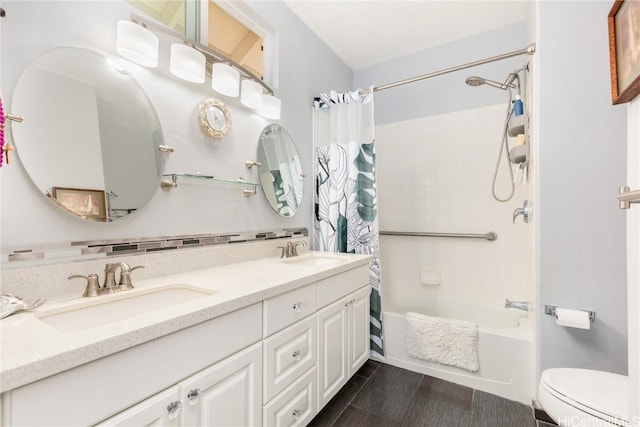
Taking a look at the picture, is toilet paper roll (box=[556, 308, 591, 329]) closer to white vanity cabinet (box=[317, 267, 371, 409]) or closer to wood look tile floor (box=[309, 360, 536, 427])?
wood look tile floor (box=[309, 360, 536, 427])

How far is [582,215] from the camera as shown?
1.47 meters

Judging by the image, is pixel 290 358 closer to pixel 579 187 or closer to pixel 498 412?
pixel 498 412

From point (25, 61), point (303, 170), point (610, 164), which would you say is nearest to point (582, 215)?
point (610, 164)

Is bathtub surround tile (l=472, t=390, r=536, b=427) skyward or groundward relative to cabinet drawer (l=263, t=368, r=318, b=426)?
groundward

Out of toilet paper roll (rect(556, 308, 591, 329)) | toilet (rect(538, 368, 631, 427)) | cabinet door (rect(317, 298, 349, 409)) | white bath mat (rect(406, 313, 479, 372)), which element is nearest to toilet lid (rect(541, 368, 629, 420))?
toilet (rect(538, 368, 631, 427))

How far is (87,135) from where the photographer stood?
3.59 ft

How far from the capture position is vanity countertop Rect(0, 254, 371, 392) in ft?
1.82

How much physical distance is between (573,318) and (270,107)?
2.05m

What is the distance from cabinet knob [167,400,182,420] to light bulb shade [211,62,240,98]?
1407mm

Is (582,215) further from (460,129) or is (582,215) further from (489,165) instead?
(460,129)

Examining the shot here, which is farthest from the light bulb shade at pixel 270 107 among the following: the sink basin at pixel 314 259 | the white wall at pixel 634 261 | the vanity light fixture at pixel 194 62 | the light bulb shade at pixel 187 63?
the white wall at pixel 634 261

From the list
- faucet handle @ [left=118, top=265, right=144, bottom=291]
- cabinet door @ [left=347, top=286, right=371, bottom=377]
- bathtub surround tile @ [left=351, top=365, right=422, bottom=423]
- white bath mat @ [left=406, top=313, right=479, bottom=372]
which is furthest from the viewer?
white bath mat @ [left=406, top=313, right=479, bottom=372]

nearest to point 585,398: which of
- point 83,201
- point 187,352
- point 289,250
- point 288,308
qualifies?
point 288,308

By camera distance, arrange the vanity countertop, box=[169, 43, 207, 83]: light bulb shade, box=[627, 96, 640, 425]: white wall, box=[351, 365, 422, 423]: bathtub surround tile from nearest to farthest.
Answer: the vanity countertop
box=[627, 96, 640, 425]: white wall
box=[169, 43, 207, 83]: light bulb shade
box=[351, 365, 422, 423]: bathtub surround tile
